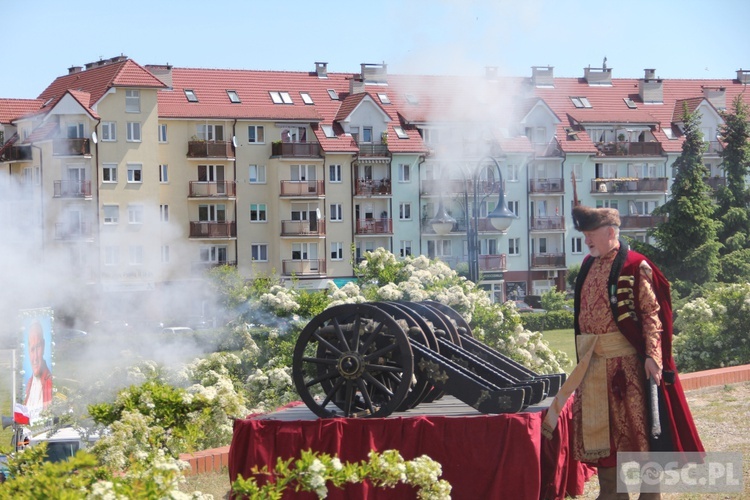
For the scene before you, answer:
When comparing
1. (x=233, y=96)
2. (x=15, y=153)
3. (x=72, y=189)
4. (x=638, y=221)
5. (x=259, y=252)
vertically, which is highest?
(x=233, y=96)

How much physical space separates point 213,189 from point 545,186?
19.1m

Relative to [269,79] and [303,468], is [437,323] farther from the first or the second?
[269,79]

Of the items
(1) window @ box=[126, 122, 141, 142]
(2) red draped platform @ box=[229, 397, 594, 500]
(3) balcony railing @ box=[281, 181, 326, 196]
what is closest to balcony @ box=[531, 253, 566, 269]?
(3) balcony railing @ box=[281, 181, 326, 196]

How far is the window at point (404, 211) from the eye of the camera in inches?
2437

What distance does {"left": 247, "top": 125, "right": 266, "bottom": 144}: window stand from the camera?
59281mm

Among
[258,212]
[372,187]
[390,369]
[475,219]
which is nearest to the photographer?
[390,369]

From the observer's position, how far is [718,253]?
3675 cm

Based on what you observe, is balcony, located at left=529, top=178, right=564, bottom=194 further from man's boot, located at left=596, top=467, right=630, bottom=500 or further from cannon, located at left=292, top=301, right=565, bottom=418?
man's boot, located at left=596, top=467, right=630, bottom=500

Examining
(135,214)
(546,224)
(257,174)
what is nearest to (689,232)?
(546,224)

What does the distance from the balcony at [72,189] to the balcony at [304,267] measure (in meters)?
11.1

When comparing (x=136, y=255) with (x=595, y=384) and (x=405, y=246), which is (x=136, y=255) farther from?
(x=595, y=384)

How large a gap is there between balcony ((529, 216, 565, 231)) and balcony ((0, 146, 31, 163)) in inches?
1115

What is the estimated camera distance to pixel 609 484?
769 cm

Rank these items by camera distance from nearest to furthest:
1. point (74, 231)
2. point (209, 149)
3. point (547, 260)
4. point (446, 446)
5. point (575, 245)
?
1. point (446, 446)
2. point (74, 231)
3. point (209, 149)
4. point (547, 260)
5. point (575, 245)
